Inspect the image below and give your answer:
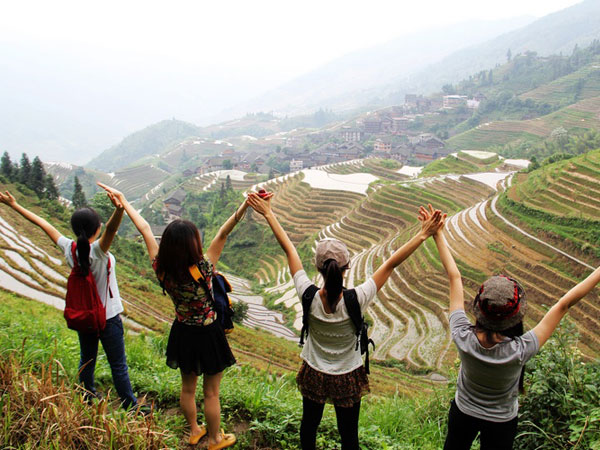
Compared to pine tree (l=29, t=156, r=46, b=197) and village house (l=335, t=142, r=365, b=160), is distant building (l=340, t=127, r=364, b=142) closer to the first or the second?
village house (l=335, t=142, r=365, b=160)

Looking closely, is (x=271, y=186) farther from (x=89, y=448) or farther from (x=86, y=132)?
(x=86, y=132)

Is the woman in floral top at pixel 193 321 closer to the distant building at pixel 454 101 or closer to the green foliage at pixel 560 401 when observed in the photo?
the green foliage at pixel 560 401

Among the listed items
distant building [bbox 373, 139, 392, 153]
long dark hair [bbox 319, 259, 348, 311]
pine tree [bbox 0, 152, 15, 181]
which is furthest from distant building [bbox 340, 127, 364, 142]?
long dark hair [bbox 319, 259, 348, 311]

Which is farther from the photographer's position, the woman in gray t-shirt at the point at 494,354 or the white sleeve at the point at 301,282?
the white sleeve at the point at 301,282

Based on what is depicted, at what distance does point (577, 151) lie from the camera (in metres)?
36.1

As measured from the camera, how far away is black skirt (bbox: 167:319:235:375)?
217 cm

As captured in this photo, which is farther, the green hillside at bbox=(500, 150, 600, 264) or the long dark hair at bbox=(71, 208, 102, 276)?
the green hillside at bbox=(500, 150, 600, 264)

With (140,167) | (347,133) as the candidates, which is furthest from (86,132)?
(347,133)

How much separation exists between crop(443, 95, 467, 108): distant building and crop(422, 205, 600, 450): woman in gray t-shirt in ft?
266

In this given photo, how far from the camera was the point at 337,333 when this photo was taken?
1.96 meters

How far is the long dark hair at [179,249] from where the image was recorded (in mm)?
1946

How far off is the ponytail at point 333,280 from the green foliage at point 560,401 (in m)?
1.42

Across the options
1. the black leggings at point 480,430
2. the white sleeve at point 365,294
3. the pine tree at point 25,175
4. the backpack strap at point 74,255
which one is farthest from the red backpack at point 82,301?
the pine tree at point 25,175

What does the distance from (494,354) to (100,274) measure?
7.50 ft
